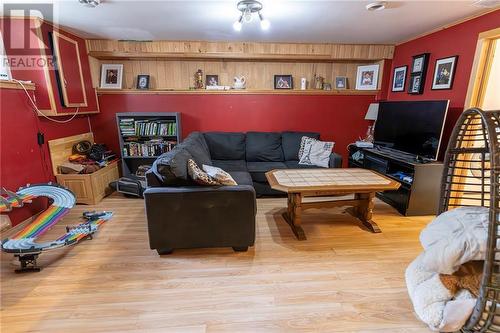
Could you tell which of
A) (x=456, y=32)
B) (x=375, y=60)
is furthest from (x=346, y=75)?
(x=456, y=32)

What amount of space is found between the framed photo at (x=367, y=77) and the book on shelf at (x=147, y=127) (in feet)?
10.4

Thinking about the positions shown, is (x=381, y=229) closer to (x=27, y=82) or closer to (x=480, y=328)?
(x=480, y=328)

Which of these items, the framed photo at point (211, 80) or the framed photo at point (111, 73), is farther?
the framed photo at point (211, 80)

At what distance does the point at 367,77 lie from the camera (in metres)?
4.17

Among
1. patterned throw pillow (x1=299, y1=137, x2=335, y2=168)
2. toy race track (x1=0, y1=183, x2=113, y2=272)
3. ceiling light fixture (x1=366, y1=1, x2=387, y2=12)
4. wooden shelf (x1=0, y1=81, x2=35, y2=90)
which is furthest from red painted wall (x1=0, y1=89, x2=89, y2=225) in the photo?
ceiling light fixture (x1=366, y1=1, x2=387, y2=12)

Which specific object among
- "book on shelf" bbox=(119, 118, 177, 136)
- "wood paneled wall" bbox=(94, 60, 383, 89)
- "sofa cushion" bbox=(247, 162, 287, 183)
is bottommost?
"sofa cushion" bbox=(247, 162, 287, 183)

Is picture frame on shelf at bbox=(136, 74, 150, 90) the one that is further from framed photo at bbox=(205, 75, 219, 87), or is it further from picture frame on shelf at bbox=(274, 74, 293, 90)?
picture frame on shelf at bbox=(274, 74, 293, 90)

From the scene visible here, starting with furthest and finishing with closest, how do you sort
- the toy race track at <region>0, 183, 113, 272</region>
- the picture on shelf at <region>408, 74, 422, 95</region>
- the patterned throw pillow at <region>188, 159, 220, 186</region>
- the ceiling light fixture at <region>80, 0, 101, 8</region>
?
the picture on shelf at <region>408, 74, 422, 95</region> < the ceiling light fixture at <region>80, 0, 101, 8</region> < the patterned throw pillow at <region>188, 159, 220, 186</region> < the toy race track at <region>0, 183, 113, 272</region>

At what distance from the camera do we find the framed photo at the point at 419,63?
10.8 feet

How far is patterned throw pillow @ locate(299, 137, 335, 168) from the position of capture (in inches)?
142

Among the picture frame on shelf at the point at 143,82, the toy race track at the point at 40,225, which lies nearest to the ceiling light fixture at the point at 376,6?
the picture frame on shelf at the point at 143,82

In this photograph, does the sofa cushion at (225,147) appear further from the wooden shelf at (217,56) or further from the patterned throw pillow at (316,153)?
the wooden shelf at (217,56)

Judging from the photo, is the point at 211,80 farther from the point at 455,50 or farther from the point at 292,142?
the point at 455,50

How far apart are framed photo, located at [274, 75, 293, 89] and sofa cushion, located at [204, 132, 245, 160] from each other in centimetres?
113
